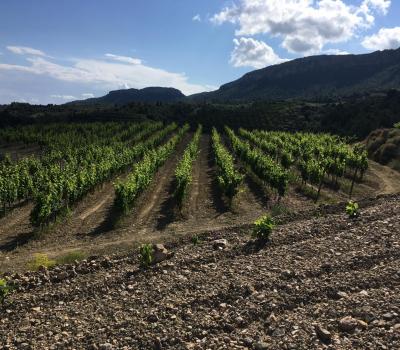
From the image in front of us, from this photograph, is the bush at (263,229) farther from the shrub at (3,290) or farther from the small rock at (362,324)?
the shrub at (3,290)

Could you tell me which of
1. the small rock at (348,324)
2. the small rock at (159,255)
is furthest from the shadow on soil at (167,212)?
the small rock at (348,324)

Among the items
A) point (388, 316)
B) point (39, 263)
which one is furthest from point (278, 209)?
point (388, 316)

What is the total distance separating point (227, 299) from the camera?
14.9 m

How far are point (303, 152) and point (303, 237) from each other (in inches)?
1662

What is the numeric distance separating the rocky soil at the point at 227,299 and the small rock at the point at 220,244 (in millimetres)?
49

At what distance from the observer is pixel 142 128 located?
109 meters

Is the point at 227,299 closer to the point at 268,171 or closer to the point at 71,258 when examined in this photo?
the point at 71,258

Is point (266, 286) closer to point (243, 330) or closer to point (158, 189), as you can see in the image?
point (243, 330)

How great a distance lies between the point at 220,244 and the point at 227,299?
5222 millimetres

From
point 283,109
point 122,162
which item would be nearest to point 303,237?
point 122,162

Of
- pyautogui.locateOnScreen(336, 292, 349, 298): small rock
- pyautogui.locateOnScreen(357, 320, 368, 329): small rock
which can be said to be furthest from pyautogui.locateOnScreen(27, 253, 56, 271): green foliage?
pyautogui.locateOnScreen(357, 320, 368, 329): small rock

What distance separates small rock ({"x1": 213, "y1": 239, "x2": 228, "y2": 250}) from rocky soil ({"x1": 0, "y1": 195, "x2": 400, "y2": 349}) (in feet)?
0.16

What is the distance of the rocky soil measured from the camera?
41.5ft

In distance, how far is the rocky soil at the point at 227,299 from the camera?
498 inches
